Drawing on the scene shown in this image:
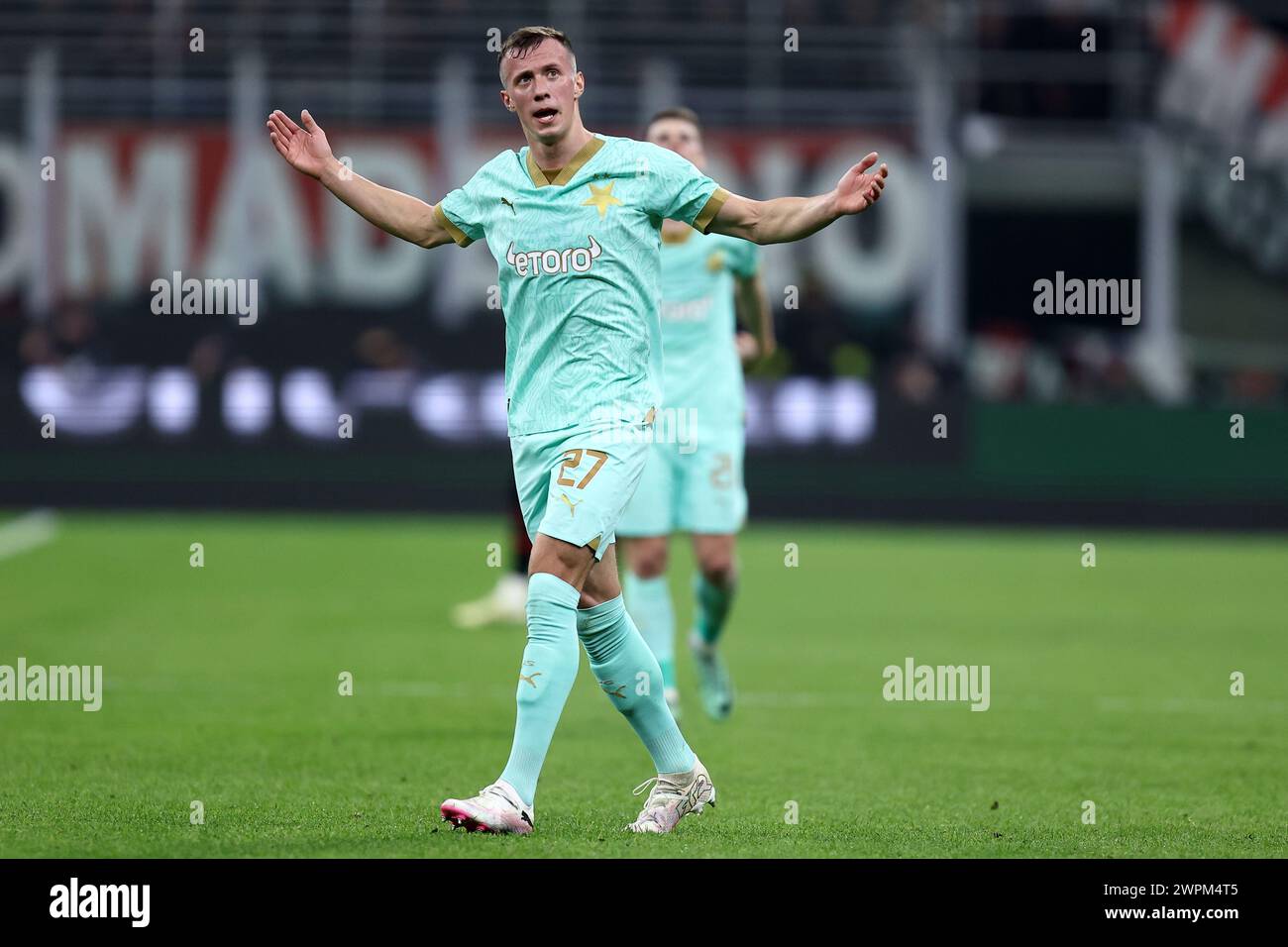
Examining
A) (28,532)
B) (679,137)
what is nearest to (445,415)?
(28,532)

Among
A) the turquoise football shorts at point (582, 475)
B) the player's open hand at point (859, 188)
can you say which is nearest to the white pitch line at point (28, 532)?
the turquoise football shorts at point (582, 475)

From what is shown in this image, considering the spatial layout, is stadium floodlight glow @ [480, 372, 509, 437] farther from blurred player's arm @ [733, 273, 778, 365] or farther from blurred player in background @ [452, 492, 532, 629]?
blurred player's arm @ [733, 273, 778, 365]

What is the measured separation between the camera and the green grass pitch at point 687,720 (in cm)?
613

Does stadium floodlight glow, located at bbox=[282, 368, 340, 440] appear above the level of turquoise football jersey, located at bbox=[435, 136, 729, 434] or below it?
below

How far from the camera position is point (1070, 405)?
70.4ft

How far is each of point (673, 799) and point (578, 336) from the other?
1516mm

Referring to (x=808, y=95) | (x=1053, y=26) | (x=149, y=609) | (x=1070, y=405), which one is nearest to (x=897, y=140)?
(x=808, y=95)

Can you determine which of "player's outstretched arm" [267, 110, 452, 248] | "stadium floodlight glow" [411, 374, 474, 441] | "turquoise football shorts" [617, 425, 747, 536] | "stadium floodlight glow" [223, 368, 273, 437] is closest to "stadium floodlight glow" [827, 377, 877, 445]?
"stadium floodlight glow" [411, 374, 474, 441]

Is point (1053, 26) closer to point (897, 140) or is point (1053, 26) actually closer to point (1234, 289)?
point (897, 140)

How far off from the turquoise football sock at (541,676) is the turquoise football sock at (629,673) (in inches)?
7.8

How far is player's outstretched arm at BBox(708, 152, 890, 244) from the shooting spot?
227 inches

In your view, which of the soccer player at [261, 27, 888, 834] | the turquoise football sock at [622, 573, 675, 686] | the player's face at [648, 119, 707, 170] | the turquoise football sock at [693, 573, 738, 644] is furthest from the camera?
the turquoise football sock at [693, 573, 738, 644]

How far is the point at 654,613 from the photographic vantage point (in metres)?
8.92

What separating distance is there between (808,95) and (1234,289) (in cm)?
1122
